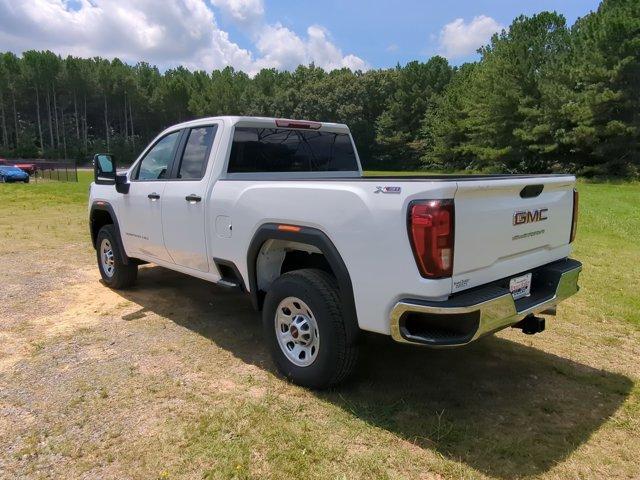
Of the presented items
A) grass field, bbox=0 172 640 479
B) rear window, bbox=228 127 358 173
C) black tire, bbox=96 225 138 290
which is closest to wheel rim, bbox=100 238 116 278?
black tire, bbox=96 225 138 290

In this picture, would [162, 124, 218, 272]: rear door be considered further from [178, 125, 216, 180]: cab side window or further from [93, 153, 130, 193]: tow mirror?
[93, 153, 130, 193]: tow mirror

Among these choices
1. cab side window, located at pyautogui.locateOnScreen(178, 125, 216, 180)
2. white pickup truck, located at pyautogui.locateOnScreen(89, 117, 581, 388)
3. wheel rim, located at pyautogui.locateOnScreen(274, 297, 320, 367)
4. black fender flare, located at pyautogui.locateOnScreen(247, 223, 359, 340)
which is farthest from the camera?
cab side window, located at pyautogui.locateOnScreen(178, 125, 216, 180)

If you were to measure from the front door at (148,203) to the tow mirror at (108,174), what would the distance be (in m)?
0.09

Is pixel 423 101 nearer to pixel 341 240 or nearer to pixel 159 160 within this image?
pixel 159 160

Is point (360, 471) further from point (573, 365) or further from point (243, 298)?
Answer: point (243, 298)

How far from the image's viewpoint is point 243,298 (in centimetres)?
601

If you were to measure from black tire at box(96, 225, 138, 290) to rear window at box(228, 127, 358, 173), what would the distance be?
2.33 m

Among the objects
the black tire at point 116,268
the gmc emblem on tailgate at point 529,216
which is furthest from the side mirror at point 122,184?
the gmc emblem on tailgate at point 529,216

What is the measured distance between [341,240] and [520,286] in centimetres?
128

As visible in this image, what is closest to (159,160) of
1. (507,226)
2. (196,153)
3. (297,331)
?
(196,153)

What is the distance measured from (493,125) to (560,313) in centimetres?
3685

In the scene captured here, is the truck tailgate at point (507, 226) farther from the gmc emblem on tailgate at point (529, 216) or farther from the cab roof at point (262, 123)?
the cab roof at point (262, 123)

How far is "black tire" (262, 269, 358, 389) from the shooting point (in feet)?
11.0

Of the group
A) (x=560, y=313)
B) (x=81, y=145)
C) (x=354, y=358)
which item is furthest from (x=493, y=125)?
(x=81, y=145)
